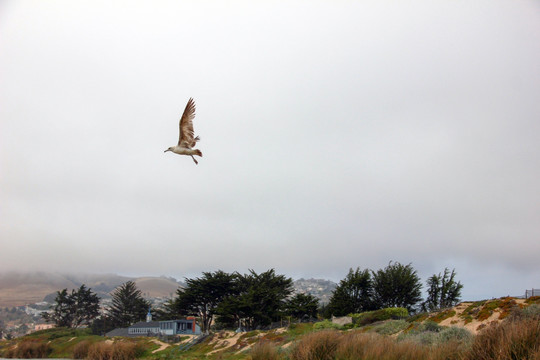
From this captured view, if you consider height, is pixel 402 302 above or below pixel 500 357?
below

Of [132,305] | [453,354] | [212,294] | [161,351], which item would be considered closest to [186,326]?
[212,294]

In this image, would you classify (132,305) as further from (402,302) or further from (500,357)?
(500,357)

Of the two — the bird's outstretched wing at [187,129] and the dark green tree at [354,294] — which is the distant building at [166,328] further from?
the bird's outstretched wing at [187,129]

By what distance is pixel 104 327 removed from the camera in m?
84.4

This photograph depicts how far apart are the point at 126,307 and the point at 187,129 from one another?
85.4 meters

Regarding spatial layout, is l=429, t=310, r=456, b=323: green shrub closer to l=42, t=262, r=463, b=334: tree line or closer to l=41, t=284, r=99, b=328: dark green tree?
l=42, t=262, r=463, b=334: tree line

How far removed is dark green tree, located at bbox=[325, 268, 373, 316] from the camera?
179 ft

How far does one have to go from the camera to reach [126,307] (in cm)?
8700

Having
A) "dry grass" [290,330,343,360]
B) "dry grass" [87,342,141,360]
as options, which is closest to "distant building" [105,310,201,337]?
"dry grass" [87,342,141,360]

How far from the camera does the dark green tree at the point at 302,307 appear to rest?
56625 millimetres

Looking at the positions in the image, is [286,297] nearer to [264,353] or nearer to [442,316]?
[442,316]

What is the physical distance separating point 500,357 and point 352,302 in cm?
4834

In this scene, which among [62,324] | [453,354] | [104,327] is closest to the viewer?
[453,354]

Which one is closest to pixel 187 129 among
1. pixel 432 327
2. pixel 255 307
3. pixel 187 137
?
pixel 187 137
